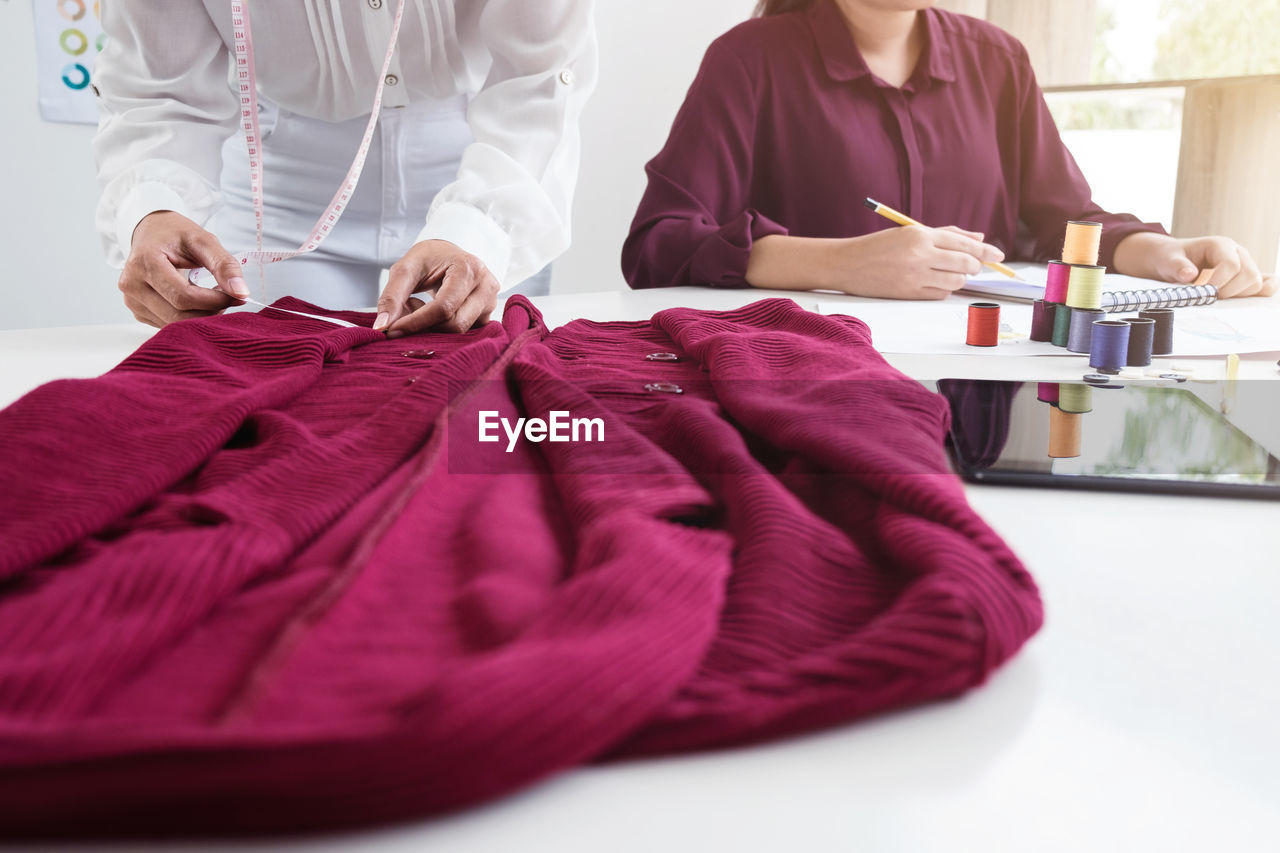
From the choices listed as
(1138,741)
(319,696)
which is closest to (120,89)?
(319,696)

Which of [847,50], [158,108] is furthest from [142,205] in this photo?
[847,50]

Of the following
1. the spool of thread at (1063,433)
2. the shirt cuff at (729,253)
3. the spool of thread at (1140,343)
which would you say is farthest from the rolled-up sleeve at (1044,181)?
the spool of thread at (1063,433)

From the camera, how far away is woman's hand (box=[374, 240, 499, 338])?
0.78m

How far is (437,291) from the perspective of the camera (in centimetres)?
82

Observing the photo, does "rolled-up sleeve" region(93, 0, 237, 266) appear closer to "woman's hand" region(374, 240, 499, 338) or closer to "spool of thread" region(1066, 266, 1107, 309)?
"woman's hand" region(374, 240, 499, 338)

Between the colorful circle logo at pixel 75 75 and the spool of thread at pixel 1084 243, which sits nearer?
the spool of thread at pixel 1084 243

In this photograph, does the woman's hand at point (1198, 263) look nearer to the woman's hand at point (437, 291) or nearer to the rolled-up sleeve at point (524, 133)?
the rolled-up sleeve at point (524, 133)

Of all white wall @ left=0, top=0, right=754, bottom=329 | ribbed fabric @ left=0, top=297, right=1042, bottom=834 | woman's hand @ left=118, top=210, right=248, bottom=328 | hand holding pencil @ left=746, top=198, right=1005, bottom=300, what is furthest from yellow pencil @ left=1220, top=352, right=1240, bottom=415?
white wall @ left=0, top=0, right=754, bottom=329

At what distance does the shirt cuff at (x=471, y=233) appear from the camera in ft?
3.10

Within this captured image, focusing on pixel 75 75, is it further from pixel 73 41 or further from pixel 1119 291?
pixel 1119 291

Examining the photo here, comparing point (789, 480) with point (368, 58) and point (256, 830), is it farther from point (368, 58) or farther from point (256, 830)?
point (368, 58)

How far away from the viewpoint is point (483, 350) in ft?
2.03

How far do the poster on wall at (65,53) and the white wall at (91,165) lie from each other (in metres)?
0.03

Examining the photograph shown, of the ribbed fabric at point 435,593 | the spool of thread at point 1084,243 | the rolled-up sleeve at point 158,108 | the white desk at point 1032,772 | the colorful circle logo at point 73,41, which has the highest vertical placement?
the colorful circle logo at point 73,41
